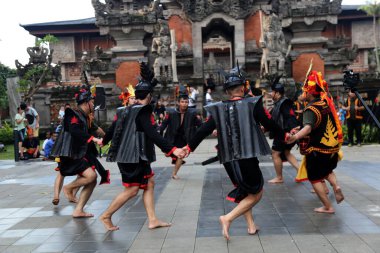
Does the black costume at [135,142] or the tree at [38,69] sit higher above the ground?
the tree at [38,69]

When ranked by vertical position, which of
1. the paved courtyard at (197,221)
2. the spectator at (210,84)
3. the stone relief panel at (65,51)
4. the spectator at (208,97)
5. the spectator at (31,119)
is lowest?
the paved courtyard at (197,221)

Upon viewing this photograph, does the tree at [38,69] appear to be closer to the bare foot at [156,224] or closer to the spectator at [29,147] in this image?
the spectator at [29,147]

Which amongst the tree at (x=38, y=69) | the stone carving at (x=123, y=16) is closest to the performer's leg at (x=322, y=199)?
the stone carving at (x=123, y=16)

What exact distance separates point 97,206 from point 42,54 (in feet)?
73.4

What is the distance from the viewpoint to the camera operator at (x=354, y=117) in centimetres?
1420

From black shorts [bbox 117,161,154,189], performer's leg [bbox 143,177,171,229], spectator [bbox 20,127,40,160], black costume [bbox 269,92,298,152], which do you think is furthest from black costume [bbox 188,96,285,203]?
spectator [bbox 20,127,40,160]

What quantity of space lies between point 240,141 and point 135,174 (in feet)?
4.55

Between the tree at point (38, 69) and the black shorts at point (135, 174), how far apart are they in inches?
823

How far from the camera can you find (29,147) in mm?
15570

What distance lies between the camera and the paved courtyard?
4.93m

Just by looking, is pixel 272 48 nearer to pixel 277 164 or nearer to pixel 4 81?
pixel 277 164

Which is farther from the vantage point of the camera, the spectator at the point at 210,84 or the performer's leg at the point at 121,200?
the spectator at the point at 210,84

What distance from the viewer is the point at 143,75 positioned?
580cm

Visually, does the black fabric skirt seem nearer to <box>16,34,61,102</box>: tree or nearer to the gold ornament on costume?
the gold ornament on costume
